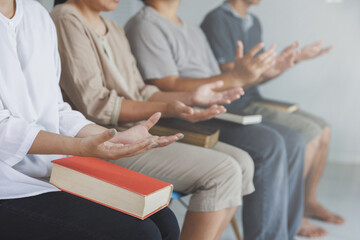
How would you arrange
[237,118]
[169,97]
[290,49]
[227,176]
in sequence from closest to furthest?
[227,176] < [169,97] < [237,118] < [290,49]

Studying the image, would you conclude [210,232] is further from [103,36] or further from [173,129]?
[103,36]

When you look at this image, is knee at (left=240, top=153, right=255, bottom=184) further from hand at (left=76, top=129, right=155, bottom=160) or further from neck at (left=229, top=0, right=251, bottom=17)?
neck at (left=229, top=0, right=251, bottom=17)

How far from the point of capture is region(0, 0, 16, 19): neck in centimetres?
77

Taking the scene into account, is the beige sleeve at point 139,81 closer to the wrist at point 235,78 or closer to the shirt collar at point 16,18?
the wrist at point 235,78

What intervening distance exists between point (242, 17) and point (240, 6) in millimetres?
47

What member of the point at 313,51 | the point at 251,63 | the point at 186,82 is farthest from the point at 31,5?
the point at 313,51

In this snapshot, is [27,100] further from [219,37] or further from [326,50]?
[326,50]

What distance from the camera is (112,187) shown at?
2.26 feet

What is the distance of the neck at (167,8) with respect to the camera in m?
1.40

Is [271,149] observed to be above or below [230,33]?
below

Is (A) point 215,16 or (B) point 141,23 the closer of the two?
(B) point 141,23

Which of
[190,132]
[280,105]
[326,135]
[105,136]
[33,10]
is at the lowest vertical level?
[326,135]

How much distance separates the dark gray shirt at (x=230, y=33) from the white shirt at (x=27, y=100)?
2.93 ft

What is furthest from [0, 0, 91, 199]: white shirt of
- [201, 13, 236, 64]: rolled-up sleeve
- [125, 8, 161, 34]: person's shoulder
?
[201, 13, 236, 64]: rolled-up sleeve
